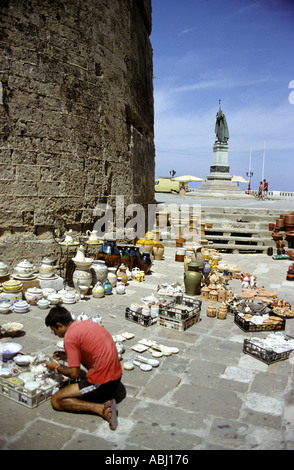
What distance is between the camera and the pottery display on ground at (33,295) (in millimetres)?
5512

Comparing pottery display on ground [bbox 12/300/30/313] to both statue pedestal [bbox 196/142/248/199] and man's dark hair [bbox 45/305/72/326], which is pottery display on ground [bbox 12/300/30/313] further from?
statue pedestal [bbox 196/142/248/199]

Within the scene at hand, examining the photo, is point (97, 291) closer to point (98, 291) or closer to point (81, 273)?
point (98, 291)

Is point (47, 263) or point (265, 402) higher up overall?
point (47, 263)

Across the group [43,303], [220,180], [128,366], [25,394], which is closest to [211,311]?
[128,366]

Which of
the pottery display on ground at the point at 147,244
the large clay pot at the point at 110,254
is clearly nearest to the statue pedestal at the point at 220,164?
the pottery display on ground at the point at 147,244

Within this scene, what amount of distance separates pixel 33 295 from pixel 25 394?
257 cm

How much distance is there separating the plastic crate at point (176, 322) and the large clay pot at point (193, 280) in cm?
122

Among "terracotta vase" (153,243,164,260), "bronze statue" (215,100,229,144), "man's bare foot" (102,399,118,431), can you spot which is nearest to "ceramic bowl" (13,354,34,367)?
"man's bare foot" (102,399,118,431)

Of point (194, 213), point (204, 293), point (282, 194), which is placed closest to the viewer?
point (204, 293)

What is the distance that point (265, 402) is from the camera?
326 centimetres

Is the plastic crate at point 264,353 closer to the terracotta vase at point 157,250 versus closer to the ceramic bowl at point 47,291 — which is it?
the ceramic bowl at point 47,291

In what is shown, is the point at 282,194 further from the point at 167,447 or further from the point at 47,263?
the point at 167,447
